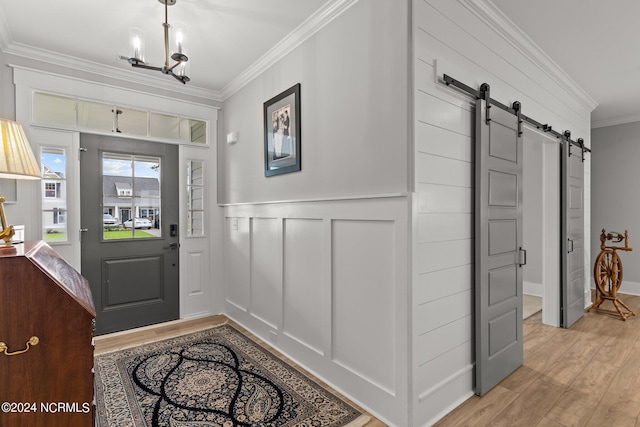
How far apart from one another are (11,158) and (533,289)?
6096 millimetres

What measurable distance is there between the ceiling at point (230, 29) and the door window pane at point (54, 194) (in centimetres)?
89

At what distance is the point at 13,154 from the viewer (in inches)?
57.9

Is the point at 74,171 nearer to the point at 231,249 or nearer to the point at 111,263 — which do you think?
the point at 111,263

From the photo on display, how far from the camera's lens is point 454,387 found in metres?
2.09

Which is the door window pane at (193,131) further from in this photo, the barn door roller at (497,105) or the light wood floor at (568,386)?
the light wood floor at (568,386)

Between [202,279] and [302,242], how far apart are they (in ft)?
6.11

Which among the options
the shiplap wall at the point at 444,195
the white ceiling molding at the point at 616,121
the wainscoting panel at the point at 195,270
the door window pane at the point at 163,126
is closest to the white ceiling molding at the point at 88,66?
the door window pane at the point at 163,126

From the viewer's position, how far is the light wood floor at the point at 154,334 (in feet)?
9.84

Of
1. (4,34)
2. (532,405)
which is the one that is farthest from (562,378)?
(4,34)

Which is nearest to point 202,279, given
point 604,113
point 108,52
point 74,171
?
point 74,171

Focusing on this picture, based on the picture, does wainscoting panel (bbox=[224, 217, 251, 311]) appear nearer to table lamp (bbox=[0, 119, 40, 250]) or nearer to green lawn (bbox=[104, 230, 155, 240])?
green lawn (bbox=[104, 230, 155, 240])

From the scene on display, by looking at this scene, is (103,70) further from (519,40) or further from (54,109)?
(519,40)

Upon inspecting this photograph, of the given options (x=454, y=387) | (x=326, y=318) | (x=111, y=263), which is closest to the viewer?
(x=454, y=387)

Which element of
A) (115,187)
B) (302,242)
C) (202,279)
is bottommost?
(202,279)
